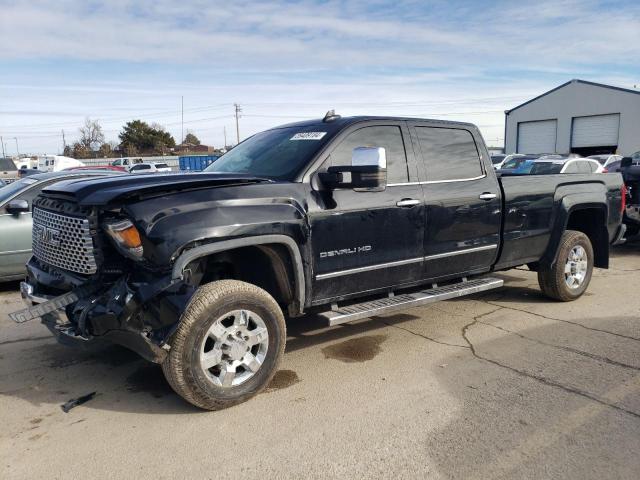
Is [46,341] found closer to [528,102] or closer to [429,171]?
[429,171]

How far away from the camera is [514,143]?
44.7 m

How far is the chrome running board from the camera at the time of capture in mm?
4203

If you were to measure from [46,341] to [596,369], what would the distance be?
4.88 m

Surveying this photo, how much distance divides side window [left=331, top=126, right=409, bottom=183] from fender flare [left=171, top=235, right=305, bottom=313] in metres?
0.90

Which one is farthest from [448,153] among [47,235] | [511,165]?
[511,165]

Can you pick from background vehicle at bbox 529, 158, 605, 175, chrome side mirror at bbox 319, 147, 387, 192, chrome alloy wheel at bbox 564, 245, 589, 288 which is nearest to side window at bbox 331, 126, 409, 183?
chrome side mirror at bbox 319, 147, 387, 192

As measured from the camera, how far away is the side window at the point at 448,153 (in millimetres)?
5004

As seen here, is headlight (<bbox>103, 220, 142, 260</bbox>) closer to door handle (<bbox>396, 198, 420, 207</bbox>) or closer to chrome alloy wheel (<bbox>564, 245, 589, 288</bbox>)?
door handle (<bbox>396, 198, 420, 207</bbox>)

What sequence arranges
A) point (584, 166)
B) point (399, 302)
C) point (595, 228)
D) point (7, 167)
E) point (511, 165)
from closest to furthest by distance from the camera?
point (399, 302), point (595, 228), point (584, 166), point (511, 165), point (7, 167)

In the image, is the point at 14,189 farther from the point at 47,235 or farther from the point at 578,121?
the point at 578,121

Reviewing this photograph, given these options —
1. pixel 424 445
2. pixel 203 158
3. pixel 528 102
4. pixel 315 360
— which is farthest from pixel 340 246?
pixel 528 102

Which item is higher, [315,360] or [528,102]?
[528,102]

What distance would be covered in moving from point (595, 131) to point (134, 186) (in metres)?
42.3

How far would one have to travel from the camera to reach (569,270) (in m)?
6.29
